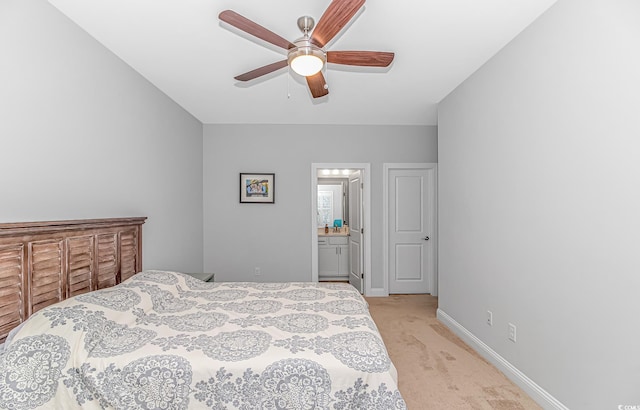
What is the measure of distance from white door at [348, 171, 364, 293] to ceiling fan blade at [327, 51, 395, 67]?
275 cm

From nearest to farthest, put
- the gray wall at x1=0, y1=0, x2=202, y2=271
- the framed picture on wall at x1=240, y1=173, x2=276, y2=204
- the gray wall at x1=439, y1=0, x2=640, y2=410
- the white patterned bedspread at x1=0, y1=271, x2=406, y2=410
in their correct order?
the white patterned bedspread at x1=0, y1=271, x2=406, y2=410
the gray wall at x1=439, y1=0, x2=640, y2=410
the gray wall at x1=0, y1=0, x2=202, y2=271
the framed picture on wall at x1=240, y1=173, x2=276, y2=204

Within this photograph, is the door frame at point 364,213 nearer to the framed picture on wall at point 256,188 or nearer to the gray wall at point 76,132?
the framed picture on wall at point 256,188

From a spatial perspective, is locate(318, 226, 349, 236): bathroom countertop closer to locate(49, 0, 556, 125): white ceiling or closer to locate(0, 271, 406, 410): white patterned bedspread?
locate(49, 0, 556, 125): white ceiling

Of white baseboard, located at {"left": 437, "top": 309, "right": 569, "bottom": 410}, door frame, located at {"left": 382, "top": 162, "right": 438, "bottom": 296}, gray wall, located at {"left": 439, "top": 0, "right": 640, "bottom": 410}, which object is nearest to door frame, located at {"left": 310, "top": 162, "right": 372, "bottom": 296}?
door frame, located at {"left": 382, "top": 162, "right": 438, "bottom": 296}

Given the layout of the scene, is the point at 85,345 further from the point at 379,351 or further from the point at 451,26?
the point at 451,26

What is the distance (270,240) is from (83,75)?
294 centimetres

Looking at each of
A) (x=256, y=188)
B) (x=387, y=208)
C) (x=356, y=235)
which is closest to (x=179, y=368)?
(x=256, y=188)

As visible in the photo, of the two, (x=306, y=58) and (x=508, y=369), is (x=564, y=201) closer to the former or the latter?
(x=508, y=369)

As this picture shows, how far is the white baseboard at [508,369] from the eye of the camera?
2057 mm

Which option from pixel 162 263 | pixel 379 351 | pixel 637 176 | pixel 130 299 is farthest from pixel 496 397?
pixel 162 263

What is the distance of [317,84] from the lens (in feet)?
7.76

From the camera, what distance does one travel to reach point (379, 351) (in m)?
1.63

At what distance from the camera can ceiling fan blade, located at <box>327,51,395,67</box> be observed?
199 cm

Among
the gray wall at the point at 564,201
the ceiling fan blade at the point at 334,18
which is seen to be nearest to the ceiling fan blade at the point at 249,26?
the ceiling fan blade at the point at 334,18
